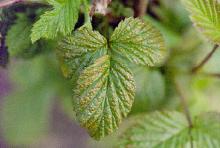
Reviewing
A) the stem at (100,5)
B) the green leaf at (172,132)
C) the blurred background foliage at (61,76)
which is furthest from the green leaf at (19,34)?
the green leaf at (172,132)

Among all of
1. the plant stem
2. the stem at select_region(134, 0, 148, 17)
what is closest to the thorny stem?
the plant stem

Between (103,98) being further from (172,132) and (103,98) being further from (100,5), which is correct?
(172,132)

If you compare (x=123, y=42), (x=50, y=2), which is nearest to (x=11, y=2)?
(x=50, y=2)

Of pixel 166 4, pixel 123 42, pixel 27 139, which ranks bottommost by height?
pixel 27 139

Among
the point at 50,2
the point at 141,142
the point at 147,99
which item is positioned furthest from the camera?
the point at 147,99

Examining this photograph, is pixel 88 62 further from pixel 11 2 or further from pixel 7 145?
pixel 7 145

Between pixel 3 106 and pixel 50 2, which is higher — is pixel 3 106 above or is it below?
below

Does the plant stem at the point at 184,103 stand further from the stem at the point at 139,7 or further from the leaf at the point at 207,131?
the stem at the point at 139,7

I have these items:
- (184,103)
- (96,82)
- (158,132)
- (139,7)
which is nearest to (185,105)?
(184,103)
